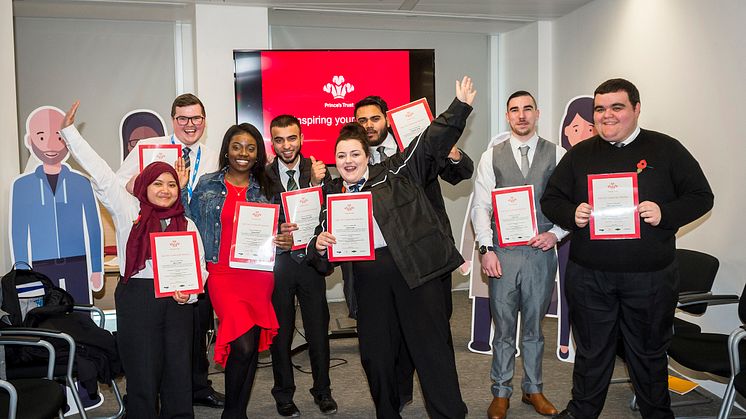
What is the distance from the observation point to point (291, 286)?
392 centimetres

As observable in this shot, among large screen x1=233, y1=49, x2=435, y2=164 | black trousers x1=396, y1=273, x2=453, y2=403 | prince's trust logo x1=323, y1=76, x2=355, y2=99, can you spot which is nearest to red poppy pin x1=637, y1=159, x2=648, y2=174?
black trousers x1=396, y1=273, x2=453, y2=403

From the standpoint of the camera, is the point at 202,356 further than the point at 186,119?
Yes

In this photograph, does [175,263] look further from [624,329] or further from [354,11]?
[354,11]

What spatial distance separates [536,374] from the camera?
3980mm

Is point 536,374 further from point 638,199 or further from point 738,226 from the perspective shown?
point 738,226

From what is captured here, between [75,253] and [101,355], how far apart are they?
1.14 metres

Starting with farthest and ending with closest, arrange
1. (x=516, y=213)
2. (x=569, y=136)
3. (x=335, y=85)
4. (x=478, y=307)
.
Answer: (x=335, y=85) < (x=478, y=307) < (x=569, y=136) < (x=516, y=213)

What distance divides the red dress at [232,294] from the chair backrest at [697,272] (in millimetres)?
2415

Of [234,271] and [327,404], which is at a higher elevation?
[234,271]

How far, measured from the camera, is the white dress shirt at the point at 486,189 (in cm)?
390

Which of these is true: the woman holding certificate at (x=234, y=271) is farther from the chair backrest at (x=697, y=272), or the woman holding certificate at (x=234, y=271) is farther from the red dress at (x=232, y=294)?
the chair backrest at (x=697, y=272)

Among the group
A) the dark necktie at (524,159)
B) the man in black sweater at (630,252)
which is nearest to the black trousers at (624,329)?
the man in black sweater at (630,252)

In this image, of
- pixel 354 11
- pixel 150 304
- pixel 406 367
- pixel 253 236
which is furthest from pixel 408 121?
pixel 354 11

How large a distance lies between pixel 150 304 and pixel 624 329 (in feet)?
7.56
